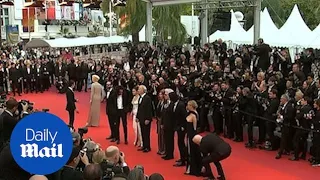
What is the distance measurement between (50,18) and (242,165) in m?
54.4

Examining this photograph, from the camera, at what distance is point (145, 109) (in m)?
→ 12.2

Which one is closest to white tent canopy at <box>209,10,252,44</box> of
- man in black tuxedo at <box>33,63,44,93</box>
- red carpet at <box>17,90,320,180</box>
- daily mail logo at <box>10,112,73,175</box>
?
man in black tuxedo at <box>33,63,44,93</box>

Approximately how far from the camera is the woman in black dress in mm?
10164

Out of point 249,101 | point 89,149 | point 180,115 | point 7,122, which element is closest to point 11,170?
point 89,149

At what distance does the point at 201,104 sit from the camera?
14.4 m

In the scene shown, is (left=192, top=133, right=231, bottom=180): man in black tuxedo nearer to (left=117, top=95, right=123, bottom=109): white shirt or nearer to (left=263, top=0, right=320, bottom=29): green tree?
(left=117, top=95, right=123, bottom=109): white shirt

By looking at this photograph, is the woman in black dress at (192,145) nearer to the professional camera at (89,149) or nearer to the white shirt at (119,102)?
the professional camera at (89,149)

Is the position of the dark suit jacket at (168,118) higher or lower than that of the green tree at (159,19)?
lower

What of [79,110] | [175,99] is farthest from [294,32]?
[175,99]

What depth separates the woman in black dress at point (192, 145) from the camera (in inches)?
400

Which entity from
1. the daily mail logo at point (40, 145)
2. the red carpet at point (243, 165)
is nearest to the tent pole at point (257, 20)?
the red carpet at point (243, 165)

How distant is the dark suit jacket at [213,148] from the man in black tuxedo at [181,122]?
62.8 inches

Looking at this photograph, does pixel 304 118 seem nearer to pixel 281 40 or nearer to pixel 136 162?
pixel 136 162

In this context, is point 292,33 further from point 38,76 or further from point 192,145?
point 192,145
